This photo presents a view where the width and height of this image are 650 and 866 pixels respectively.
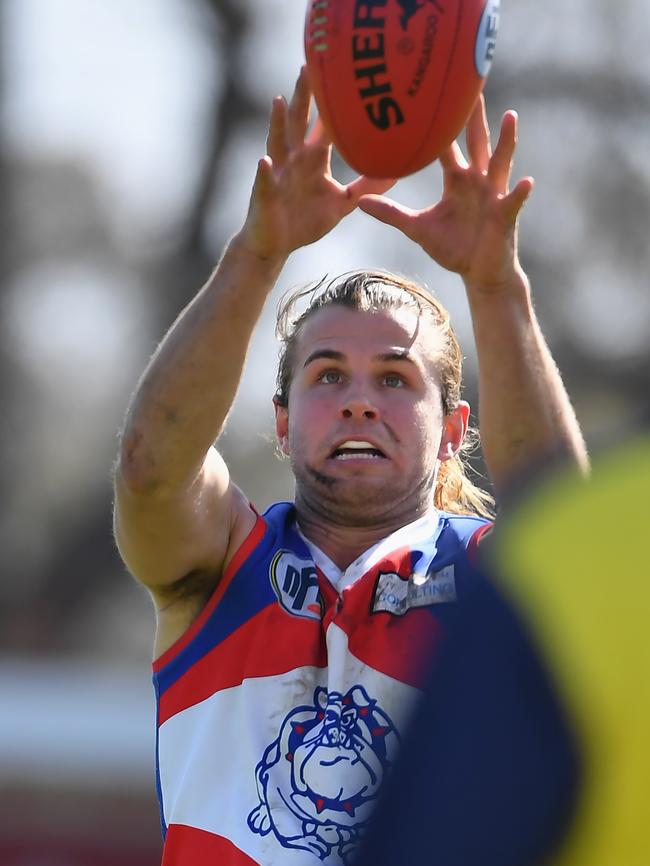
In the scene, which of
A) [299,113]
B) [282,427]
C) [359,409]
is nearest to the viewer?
[299,113]

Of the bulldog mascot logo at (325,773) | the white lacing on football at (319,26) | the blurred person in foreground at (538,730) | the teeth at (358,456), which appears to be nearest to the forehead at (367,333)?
the teeth at (358,456)

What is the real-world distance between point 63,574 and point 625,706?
650 inches

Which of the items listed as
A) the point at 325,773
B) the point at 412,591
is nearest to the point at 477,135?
the point at 412,591

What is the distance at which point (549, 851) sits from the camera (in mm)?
1367

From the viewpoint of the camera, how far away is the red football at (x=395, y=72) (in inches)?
141

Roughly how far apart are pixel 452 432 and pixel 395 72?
3.18 ft

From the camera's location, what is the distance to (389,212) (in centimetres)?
369

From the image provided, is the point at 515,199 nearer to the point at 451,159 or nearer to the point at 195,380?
the point at 451,159

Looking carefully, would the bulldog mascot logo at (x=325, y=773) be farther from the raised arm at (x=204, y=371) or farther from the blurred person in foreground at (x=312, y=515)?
the raised arm at (x=204, y=371)

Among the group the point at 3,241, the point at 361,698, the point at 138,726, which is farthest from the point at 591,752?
the point at 3,241

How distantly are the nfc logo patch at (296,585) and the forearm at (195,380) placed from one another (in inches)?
13.2

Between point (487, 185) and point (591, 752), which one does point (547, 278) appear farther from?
point (591, 752)

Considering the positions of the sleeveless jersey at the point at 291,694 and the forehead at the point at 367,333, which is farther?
the forehead at the point at 367,333

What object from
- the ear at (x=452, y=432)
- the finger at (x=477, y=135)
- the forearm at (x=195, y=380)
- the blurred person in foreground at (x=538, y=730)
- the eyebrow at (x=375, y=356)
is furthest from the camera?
the ear at (x=452, y=432)
